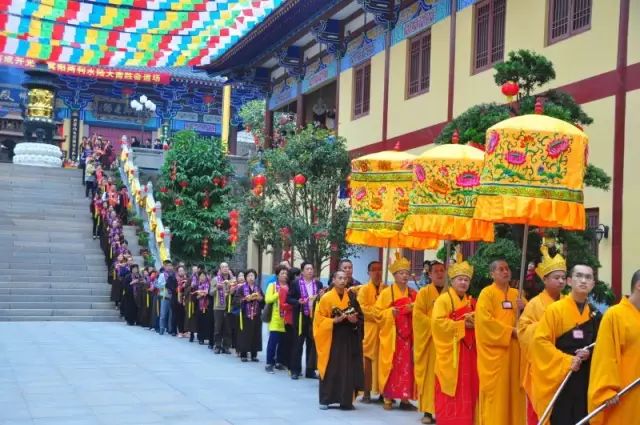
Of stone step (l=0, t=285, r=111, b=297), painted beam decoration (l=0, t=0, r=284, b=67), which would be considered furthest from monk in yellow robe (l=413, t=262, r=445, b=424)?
stone step (l=0, t=285, r=111, b=297)

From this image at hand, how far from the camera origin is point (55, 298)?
23.3 metres

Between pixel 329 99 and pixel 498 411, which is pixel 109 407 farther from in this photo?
pixel 329 99

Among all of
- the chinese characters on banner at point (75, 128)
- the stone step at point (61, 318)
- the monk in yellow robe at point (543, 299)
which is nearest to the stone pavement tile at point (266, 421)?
the monk in yellow robe at point (543, 299)

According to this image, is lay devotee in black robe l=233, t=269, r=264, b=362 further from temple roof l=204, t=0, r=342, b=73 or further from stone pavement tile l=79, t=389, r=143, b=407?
temple roof l=204, t=0, r=342, b=73

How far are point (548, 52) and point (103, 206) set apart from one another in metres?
17.1

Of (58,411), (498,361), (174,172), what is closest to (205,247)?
(174,172)

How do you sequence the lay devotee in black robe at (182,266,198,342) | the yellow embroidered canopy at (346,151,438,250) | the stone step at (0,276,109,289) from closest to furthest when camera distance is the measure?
the yellow embroidered canopy at (346,151,438,250)
the lay devotee in black robe at (182,266,198,342)
the stone step at (0,276,109,289)

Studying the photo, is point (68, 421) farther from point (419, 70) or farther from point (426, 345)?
point (419, 70)

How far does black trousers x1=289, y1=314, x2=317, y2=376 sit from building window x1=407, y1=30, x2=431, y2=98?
6732 millimetres

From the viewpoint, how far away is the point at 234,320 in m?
16.3

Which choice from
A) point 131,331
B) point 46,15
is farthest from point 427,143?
point 46,15

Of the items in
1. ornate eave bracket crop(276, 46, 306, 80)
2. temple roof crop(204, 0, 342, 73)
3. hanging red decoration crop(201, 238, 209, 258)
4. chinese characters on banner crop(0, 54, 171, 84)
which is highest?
chinese characters on banner crop(0, 54, 171, 84)

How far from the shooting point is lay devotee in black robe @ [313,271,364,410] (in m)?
10.6

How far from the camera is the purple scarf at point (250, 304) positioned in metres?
15.5
